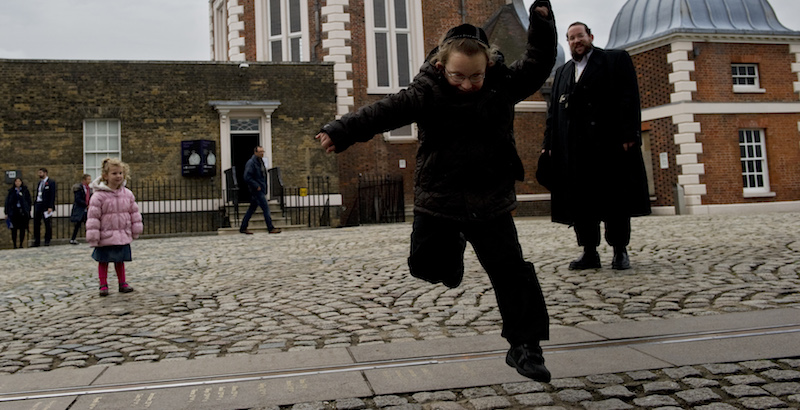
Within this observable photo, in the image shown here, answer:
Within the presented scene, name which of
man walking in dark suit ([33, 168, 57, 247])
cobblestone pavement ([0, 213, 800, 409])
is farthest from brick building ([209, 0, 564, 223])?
cobblestone pavement ([0, 213, 800, 409])

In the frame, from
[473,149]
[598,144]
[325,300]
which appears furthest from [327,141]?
[598,144]

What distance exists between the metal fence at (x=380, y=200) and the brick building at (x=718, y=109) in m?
8.42

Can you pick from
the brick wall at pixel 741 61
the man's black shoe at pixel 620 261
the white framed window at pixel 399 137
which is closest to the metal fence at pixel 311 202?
the white framed window at pixel 399 137

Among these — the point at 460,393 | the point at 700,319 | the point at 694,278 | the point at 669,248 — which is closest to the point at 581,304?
the point at 700,319

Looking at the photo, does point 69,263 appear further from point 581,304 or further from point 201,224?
point 201,224

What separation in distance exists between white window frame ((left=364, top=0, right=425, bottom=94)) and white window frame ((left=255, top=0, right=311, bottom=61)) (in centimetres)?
226

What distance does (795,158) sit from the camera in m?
20.3

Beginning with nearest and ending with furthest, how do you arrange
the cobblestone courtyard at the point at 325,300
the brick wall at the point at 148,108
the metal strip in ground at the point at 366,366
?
1. the metal strip in ground at the point at 366,366
2. the cobblestone courtyard at the point at 325,300
3. the brick wall at the point at 148,108

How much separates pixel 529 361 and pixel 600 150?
327 cm

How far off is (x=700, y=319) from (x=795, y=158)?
19770mm

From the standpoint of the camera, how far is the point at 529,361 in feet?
9.02

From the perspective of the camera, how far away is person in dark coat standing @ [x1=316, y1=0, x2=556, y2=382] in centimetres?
286

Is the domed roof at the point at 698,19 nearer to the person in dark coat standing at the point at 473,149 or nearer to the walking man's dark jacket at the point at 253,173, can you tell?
the walking man's dark jacket at the point at 253,173

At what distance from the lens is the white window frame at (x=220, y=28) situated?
2531 cm
